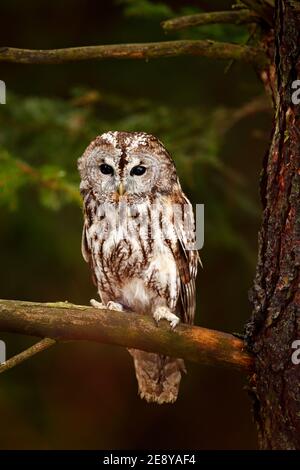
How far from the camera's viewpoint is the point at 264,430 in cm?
288

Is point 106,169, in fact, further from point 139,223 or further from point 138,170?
point 139,223

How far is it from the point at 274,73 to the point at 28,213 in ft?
10.5

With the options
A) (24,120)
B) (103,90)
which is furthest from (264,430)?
(103,90)

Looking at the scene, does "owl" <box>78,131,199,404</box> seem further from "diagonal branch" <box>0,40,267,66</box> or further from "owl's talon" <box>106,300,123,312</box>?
"diagonal branch" <box>0,40,267,66</box>

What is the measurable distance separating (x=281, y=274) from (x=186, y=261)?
109cm

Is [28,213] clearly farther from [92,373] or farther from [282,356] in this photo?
[282,356]

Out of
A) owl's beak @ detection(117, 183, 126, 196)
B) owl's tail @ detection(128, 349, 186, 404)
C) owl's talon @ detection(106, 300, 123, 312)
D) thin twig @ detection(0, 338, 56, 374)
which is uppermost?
owl's beak @ detection(117, 183, 126, 196)

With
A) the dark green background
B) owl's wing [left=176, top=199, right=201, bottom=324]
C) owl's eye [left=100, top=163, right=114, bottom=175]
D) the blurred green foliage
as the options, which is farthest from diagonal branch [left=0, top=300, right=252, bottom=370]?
the dark green background

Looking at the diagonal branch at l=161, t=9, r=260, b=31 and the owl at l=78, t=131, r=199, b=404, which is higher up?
the diagonal branch at l=161, t=9, r=260, b=31

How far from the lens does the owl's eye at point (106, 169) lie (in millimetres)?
3746

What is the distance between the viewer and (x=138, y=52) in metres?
3.28

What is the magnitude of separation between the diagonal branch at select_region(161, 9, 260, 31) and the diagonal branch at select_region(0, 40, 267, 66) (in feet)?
0.26

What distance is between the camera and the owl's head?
3.65 metres

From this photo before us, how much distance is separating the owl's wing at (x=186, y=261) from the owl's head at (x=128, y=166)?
0.17 m
